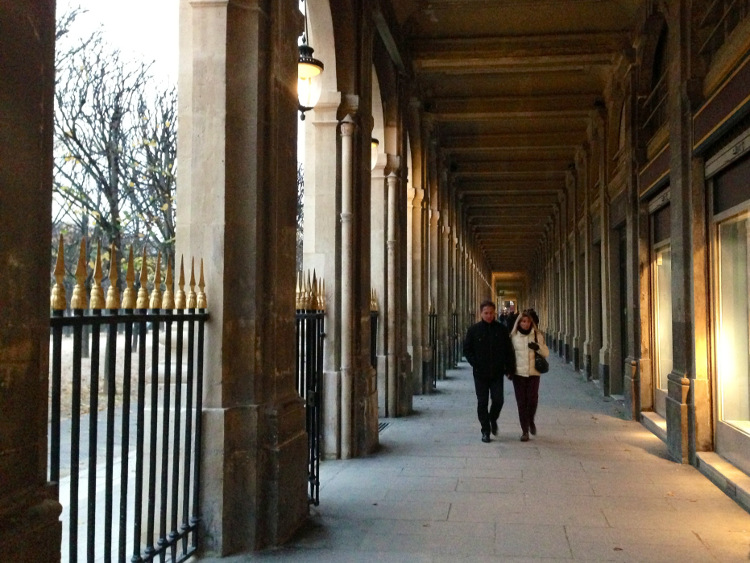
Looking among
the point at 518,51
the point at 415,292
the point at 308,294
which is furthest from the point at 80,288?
the point at 415,292

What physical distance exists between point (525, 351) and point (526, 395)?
583mm

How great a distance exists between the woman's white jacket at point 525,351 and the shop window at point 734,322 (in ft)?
7.16

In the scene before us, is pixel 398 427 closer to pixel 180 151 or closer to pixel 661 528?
pixel 661 528

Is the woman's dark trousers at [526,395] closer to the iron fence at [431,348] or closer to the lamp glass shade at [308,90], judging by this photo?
the lamp glass shade at [308,90]

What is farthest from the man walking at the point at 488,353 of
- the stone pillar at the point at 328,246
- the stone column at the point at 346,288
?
the stone pillar at the point at 328,246

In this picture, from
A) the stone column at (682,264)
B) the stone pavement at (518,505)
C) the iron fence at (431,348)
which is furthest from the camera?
the iron fence at (431,348)

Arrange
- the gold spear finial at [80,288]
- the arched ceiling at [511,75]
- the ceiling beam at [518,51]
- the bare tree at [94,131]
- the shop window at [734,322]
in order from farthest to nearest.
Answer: the bare tree at [94,131]
the ceiling beam at [518,51]
the arched ceiling at [511,75]
the shop window at [734,322]
the gold spear finial at [80,288]

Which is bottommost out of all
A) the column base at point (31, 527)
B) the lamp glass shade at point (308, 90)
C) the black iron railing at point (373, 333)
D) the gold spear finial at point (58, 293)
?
the column base at point (31, 527)

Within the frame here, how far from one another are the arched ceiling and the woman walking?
4.62m

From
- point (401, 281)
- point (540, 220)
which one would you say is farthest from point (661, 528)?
point (540, 220)

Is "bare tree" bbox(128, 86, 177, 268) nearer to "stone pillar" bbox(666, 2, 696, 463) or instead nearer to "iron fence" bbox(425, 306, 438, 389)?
"iron fence" bbox(425, 306, 438, 389)

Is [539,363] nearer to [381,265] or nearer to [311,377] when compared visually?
[381,265]

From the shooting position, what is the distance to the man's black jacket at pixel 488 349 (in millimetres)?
9094

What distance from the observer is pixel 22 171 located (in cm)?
269
